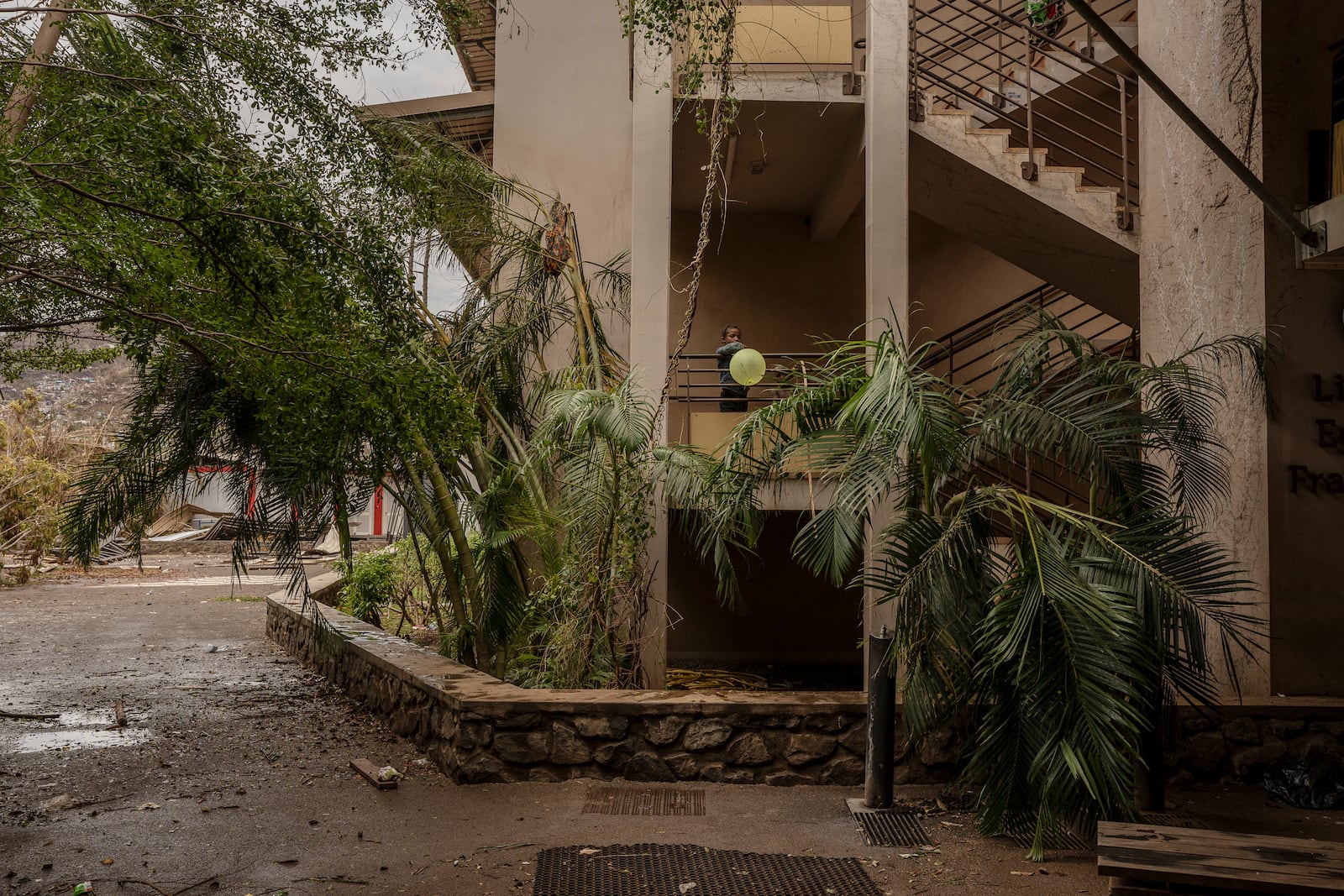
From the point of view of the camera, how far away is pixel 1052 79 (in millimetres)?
8703

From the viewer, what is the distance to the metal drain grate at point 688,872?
4293mm

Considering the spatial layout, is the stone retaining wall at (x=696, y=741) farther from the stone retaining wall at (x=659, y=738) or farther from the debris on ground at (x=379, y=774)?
the debris on ground at (x=379, y=774)

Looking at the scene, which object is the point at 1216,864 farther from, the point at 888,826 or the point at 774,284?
the point at 774,284

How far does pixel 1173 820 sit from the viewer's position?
5.16 m

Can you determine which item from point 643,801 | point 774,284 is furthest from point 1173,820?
point 774,284

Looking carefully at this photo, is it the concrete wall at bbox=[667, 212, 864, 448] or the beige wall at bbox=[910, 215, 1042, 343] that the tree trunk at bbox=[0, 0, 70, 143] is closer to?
the concrete wall at bbox=[667, 212, 864, 448]

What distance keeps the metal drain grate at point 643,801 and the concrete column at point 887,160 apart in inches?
76.5

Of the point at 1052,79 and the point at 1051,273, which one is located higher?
the point at 1052,79

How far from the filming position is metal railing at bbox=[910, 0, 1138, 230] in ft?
26.4

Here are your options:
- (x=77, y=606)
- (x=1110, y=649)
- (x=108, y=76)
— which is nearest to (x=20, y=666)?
(x=77, y=606)

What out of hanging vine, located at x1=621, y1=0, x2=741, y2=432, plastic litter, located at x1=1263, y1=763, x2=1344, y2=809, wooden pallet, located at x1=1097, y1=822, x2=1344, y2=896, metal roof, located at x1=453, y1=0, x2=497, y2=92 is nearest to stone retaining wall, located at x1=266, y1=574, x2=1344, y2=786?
plastic litter, located at x1=1263, y1=763, x2=1344, y2=809

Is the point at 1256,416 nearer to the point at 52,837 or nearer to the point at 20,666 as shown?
the point at 52,837

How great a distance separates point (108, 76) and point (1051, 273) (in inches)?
288

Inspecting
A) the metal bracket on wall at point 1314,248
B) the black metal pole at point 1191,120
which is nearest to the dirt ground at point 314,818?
the metal bracket on wall at point 1314,248
